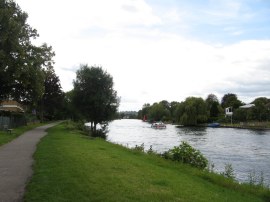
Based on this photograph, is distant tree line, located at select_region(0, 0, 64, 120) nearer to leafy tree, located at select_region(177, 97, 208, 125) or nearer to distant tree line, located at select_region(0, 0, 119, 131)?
distant tree line, located at select_region(0, 0, 119, 131)

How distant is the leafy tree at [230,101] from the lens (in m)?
175

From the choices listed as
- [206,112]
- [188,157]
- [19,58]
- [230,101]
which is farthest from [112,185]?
[230,101]

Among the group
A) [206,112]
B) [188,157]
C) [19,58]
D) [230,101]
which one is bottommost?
[188,157]

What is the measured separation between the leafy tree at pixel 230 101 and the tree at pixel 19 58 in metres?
135

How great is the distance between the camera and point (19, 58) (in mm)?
39250

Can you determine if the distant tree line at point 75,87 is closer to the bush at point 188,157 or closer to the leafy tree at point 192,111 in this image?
the bush at point 188,157

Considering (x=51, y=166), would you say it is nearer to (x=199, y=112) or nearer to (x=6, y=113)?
(x=6, y=113)

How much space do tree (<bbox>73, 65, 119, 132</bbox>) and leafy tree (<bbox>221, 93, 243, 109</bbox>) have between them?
436ft

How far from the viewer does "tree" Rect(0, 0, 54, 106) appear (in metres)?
30.2

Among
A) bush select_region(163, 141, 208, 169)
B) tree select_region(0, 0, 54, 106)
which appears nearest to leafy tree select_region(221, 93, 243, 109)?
tree select_region(0, 0, 54, 106)

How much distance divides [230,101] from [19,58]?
515 ft

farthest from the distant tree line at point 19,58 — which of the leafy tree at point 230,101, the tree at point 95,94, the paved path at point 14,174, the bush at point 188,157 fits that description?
the leafy tree at point 230,101

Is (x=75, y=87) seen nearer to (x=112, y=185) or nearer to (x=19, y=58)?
(x=19, y=58)

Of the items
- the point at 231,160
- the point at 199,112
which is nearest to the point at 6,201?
the point at 231,160
